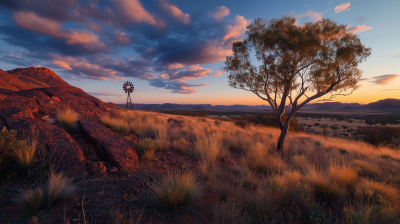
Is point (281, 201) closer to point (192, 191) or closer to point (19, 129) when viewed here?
point (192, 191)

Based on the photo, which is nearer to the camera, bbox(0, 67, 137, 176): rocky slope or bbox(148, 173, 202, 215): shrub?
bbox(148, 173, 202, 215): shrub

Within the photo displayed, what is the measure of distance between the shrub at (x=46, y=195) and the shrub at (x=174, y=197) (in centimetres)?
151

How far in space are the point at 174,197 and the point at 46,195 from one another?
219cm

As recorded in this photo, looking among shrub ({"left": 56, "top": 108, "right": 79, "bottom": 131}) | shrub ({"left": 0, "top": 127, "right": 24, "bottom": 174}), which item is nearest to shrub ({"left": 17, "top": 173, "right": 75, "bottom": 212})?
shrub ({"left": 0, "top": 127, "right": 24, "bottom": 174})

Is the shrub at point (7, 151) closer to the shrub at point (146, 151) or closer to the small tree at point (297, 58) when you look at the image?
the shrub at point (146, 151)

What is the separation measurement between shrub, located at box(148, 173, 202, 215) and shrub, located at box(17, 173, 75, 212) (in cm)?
151

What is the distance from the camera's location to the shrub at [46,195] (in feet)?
8.01

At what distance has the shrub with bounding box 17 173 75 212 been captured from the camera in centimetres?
244

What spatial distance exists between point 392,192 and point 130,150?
722cm

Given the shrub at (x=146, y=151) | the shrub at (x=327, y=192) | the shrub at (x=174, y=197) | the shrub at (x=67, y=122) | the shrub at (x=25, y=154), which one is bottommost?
the shrub at (x=327, y=192)

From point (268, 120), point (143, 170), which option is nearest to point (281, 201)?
point (143, 170)

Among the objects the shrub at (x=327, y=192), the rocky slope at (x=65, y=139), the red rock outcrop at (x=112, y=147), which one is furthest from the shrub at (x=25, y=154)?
the shrub at (x=327, y=192)

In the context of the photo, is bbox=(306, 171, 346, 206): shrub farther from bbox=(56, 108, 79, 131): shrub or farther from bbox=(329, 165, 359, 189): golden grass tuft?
bbox=(56, 108, 79, 131): shrub

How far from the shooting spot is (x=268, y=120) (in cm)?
2608
